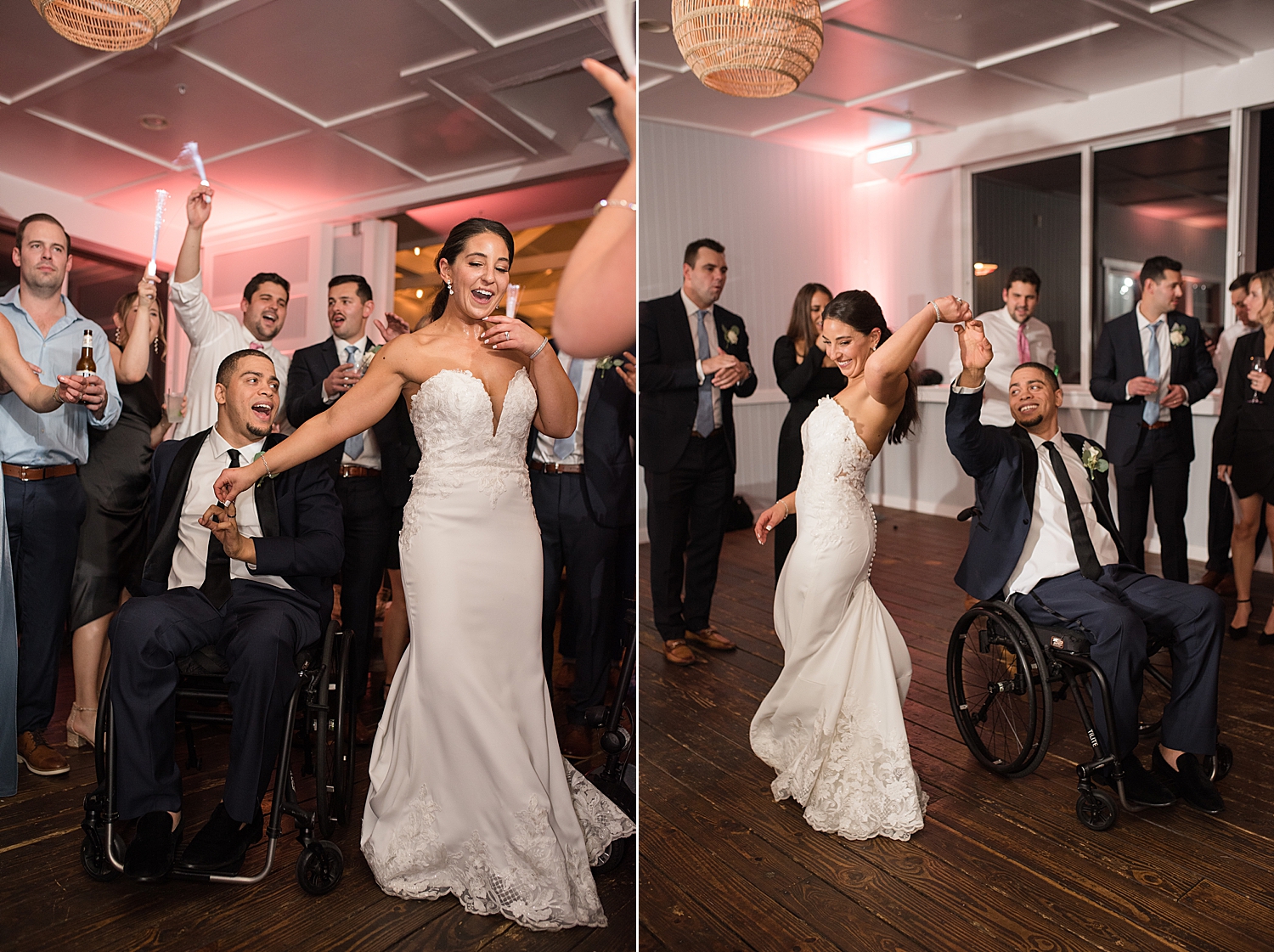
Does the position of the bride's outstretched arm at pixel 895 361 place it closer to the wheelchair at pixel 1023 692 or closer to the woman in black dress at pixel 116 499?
the wheelchair at pixel 1023 692

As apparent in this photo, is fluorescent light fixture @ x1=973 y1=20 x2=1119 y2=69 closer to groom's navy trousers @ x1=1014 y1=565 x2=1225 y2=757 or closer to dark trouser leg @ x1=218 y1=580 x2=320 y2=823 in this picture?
groom's navy trousers @ x1=1014 y1=565 x2=1225 y2=757

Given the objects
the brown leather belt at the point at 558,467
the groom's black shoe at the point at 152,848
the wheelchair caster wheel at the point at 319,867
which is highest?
the brown leather belt at the point at 558,467

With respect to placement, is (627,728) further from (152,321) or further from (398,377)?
(152,321)

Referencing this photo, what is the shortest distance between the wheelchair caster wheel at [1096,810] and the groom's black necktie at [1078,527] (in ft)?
1.88

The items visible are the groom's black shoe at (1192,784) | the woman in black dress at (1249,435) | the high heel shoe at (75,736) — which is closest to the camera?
the high heel shoe at (75,736)

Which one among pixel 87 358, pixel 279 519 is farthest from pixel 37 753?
pixel 87 358

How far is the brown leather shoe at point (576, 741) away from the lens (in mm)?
1608

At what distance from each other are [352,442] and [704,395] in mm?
1173

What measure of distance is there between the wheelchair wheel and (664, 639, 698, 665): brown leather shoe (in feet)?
2.49

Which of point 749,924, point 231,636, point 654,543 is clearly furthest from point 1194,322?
point 231,636

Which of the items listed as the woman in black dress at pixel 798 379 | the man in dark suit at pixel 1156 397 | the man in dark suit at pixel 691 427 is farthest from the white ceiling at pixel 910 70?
the man in dark suit at pixel 1156 397

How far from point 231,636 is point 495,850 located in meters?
0.69

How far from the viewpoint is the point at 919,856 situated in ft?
6.23

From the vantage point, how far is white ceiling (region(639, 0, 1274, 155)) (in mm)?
2410
